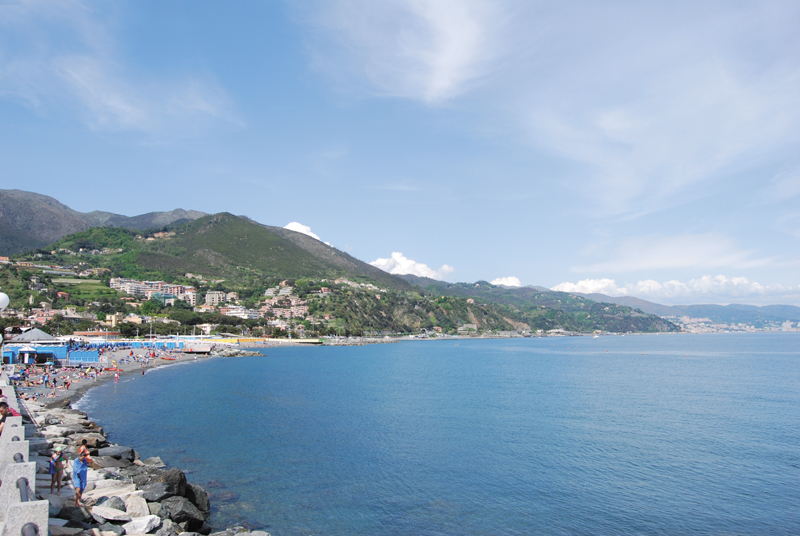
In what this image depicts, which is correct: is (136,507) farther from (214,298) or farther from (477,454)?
(214,298)

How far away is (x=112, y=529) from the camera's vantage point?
11.8m

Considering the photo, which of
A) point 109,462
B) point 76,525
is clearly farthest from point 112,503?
point 109,462

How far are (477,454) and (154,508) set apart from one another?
15548 millimetres

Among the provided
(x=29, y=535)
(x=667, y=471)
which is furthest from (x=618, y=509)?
(x=29, y=535)

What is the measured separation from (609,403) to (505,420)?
12.6 meters

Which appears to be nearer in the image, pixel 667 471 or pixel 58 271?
pixel 667 471

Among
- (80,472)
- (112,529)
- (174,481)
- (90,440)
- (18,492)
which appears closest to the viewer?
(18,492)

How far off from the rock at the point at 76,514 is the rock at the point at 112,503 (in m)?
1.24

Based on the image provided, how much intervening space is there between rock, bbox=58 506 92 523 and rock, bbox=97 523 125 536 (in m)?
0.38

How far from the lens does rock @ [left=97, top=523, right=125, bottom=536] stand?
11570mm

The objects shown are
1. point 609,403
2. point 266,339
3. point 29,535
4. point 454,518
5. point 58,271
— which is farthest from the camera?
point 58,271

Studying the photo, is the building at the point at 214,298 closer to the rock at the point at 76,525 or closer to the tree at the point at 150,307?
the tree at the point at 150,307

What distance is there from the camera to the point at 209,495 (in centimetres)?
1808

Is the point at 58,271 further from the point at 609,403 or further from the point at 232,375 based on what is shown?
the point at 609,403
